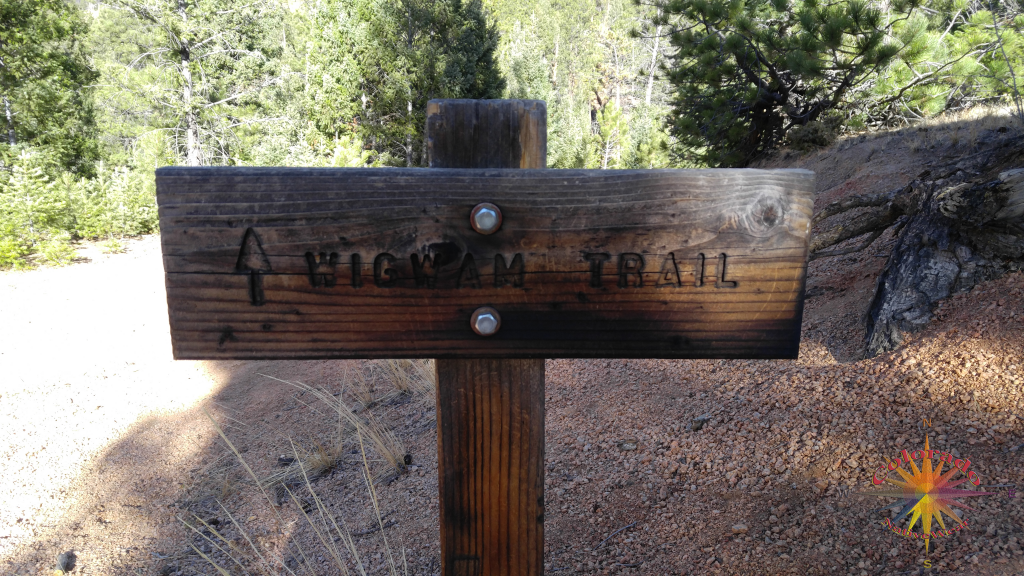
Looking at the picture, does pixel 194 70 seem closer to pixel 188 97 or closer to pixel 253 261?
pixel 188 97

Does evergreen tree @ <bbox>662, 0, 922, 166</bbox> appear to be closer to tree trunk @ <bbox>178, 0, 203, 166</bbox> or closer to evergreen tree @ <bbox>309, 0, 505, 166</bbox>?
evergreen tree @ <bbox>309, 0, 505, 166</bbox>

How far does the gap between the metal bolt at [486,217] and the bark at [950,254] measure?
2.52m

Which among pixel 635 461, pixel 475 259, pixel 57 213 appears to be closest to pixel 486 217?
pixel 475 259

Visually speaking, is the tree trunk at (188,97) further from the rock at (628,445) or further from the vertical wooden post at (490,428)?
the vertical wooden post at (490,428)

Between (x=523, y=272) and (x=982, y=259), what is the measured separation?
2879 millimetres

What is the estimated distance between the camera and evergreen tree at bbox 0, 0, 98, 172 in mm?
10969

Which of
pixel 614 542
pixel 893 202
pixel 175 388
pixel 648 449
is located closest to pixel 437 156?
pixel 614 542

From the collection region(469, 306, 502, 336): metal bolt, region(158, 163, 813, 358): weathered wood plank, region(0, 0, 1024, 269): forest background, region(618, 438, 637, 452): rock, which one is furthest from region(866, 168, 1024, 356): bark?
region(469, 306, 502, 336): metal bolt

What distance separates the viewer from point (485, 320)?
0.91 meters

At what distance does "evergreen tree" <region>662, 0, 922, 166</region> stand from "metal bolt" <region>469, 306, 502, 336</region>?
6.44 m

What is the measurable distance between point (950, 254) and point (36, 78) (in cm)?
1487

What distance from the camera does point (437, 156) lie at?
0.99 meters

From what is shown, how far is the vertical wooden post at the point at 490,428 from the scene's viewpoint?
987 mm

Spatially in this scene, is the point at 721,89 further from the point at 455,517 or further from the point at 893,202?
the point at 455,517
